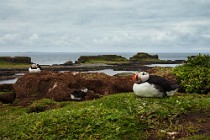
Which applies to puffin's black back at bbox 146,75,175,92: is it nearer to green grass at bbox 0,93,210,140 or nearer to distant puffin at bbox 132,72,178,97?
distant puffin at bbox 132,72,178,97

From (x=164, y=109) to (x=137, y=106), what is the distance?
3.50 feet

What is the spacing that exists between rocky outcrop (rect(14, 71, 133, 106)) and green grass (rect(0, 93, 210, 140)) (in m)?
6.14

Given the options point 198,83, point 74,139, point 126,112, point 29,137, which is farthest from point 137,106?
point 198,83

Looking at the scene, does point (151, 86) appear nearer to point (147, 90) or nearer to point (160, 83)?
point (147, 90)

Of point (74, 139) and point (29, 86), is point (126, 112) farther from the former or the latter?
point (29, 86)

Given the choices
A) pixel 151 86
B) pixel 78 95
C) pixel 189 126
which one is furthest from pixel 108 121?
pixel 78 95

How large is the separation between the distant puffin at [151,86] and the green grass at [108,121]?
44cm

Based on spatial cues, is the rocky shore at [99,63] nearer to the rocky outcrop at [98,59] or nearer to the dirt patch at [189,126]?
the rocky outcrop at [98,59]

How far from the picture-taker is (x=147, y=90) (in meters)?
15.4

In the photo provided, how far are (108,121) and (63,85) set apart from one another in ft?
27.2

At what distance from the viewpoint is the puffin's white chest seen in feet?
50.3

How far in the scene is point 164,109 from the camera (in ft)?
45.8

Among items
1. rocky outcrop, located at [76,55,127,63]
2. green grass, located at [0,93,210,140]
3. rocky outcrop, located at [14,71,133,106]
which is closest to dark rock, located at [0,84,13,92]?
rocky outcrop, located at [14,71,133,106]

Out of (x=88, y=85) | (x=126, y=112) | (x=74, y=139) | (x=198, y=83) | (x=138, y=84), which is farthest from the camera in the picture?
(x=88, y=85)
